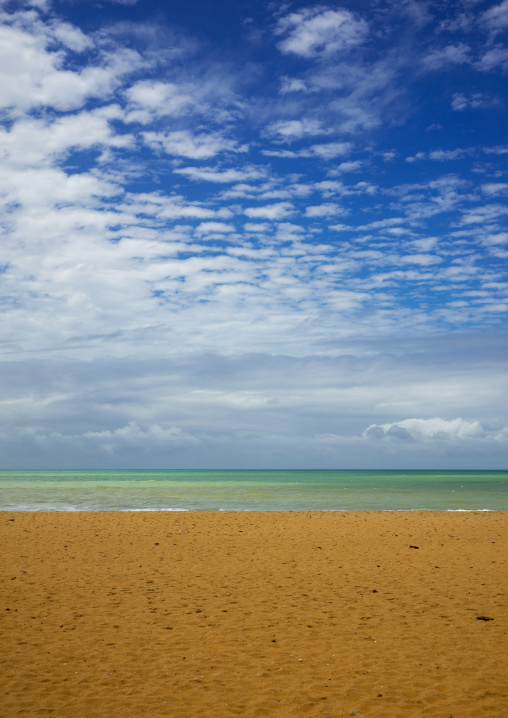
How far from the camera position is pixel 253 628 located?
9430 mm

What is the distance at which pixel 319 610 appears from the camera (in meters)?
10.5

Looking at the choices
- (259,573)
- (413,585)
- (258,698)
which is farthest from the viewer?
(259,573)

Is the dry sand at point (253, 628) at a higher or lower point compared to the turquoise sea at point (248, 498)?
higher

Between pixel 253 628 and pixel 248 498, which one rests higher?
pixel 253 628

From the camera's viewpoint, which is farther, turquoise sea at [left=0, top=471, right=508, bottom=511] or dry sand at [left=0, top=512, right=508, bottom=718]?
turquoise sea at [left=0, top=471, right=508, bottom=511]

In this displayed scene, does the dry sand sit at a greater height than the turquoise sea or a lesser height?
greater

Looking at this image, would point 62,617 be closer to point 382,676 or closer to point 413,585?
point 382,676

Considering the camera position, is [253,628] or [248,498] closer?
[253,628]

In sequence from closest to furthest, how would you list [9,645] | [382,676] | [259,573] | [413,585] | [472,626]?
[382,676] → [9,645] → [472,626] → [413,585] → [259,573]

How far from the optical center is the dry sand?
6.75m

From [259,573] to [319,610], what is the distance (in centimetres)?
359

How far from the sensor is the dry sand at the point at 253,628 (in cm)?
675

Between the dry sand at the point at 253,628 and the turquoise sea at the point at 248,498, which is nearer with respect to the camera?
the dry sand at the point at 253,628

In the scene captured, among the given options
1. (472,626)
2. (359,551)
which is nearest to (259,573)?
(359,551)
